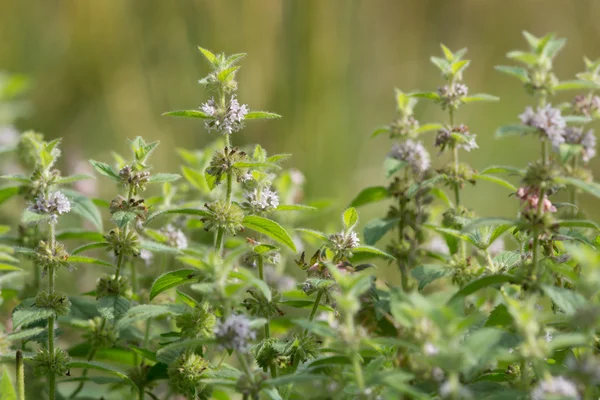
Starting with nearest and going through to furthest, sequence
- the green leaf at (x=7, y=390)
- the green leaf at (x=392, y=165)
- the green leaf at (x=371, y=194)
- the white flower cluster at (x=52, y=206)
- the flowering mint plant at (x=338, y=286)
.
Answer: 1. the flowering mint plant at (x=338, y=286)
2. the green leaf at (x=7, y=390)
3. the white flower cluster at (x=52, y=206)
4. the green leaf at (x=392, y=165)
5. the green leaf at (x=371, y=194)

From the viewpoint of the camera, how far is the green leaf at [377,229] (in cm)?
166

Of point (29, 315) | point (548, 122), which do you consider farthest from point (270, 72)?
point (548, 122)

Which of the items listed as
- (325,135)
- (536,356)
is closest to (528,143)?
(325,135)

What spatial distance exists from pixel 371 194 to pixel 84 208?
67 centimetres

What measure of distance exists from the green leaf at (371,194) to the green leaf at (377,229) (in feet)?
A: 0.21

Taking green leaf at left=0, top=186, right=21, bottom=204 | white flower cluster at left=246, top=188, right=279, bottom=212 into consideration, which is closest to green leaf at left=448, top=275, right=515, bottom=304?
white flower cluster at left=246, top=188, right=279, bottom=212

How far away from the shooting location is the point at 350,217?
1.35 m

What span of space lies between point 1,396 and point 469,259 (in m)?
0.97

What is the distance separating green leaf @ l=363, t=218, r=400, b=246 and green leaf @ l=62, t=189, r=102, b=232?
60 cm

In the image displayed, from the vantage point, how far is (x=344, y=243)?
1369 millimetres

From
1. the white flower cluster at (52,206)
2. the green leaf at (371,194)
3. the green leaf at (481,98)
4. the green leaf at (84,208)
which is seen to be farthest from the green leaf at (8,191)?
the green leaf at (481,98)

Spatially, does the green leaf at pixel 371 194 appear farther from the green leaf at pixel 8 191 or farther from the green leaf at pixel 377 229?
the green leaf at pixel 8 191

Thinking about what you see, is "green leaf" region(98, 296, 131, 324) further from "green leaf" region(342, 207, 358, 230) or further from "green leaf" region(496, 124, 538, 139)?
"green leaf" region(496, 124, 538, 139)

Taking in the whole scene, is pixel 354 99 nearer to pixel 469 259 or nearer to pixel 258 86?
pixel 258 86
